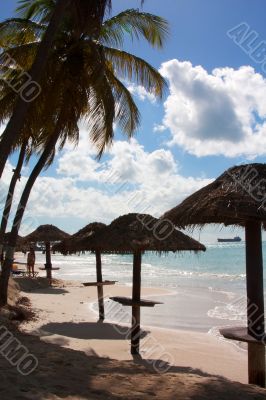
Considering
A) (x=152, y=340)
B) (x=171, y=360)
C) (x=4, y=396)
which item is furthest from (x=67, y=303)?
(x=4, y=396)

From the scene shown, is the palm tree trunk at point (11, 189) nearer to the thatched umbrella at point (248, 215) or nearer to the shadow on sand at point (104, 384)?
the shadow on sand at point (104, 384)

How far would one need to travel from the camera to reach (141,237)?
8859mm

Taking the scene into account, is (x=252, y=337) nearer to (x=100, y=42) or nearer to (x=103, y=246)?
(x=103, y=246)

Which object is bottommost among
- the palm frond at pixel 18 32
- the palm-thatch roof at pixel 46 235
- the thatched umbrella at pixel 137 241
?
the thatched umbrella at pixel 137 241

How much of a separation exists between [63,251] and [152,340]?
10.3 feet

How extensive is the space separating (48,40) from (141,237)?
3798mm

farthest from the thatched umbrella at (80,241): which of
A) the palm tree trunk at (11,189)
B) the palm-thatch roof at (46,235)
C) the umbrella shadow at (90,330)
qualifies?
the palm-thatch roof at (46,235)

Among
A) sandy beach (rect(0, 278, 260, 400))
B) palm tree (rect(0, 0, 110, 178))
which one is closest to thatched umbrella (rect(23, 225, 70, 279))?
sandy beach (rect(0, 278, 260, 400))

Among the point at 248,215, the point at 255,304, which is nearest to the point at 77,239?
the point at 255,304

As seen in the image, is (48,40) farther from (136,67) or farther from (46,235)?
(46,235)

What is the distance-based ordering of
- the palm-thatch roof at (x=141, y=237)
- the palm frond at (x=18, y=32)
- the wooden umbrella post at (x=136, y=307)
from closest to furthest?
the wooden umbrella post at (x=136, y=307), the palm-thatch roof at (x=141, y=237), the palm frond at (x=18, y=32)

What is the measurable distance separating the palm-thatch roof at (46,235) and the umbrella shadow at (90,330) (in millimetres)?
9503

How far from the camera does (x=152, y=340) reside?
9766 millimetres

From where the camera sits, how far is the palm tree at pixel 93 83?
1096cm
